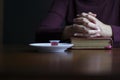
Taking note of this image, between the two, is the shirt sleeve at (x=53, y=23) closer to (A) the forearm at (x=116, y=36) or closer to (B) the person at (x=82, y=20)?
(B) the person at (x=82, y=20)

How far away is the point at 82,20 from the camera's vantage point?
4.04 feet

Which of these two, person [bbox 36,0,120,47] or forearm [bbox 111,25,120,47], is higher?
person [bbox 36,0,120,47]

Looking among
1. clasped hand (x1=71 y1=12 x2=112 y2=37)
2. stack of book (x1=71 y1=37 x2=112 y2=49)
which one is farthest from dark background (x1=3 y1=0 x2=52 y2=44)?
stack of book (x1=71 y1=37 x2=112 y2=49)

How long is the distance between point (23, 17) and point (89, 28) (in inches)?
56.3

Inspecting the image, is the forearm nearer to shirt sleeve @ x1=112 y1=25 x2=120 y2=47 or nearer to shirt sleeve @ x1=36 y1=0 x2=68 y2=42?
shirt sleeve @ x1=112 y1=25 x2=120 y2=47

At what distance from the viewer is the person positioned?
1.23 m

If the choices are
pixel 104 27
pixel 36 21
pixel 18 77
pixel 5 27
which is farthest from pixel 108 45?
pixel 5 27

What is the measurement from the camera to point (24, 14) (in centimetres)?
256

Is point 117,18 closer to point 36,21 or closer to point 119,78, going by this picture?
point 36,21

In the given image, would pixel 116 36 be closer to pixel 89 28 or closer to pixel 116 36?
pixel 116 36

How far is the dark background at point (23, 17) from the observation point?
254 centimetres

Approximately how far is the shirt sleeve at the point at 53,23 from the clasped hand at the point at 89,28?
0.46 feet

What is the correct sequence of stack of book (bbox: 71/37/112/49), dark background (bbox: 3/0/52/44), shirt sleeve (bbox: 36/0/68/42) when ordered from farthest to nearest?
1. dark background (bbox: 3/0/52/44)
2. shirt sleeve (bbox: 36/0/68/42)
3. stack of book (bbox: 71/37/112/49)

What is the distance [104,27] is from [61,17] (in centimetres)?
45
